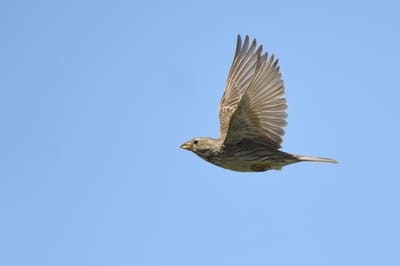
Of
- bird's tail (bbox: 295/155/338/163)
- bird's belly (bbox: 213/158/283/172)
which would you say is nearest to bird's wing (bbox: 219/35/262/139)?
bird's belly (bbox: 213/158/283/172)

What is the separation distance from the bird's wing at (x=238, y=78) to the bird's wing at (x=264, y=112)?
92cm

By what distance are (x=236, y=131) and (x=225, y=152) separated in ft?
1.23

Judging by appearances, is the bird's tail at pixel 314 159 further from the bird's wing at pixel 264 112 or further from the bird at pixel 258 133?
the bird's wing at pixel 264 112

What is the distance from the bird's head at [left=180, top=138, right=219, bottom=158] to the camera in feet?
38.9

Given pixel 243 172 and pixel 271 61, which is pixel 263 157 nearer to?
pixel 243 172

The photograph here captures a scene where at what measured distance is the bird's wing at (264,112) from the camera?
11523mm

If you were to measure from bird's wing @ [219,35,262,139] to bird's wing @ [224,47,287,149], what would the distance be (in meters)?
0.92

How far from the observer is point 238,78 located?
13219 millimetres

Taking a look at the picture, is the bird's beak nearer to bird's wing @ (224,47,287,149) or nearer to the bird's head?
the bird's head

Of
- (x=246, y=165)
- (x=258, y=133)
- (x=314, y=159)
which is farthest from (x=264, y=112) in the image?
(x=314, y=159)

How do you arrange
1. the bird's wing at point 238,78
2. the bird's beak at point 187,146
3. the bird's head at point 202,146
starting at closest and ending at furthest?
the bird's head at point 202,146 → the bird's beak at point 187,146 → the bird's wing at point 238,78

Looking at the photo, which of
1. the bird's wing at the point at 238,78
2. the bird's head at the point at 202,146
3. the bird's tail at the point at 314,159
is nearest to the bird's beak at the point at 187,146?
the bird's head at the point at 202,146

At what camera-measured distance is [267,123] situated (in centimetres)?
1171

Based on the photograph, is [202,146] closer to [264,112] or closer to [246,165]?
[246,165]
